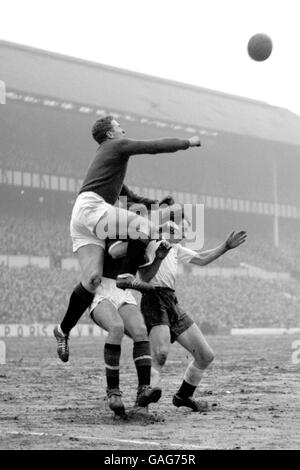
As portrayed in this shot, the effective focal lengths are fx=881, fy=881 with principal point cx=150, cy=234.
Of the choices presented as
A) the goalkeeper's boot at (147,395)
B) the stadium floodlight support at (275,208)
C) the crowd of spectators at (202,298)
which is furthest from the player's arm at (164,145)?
the stadium floodlight support at (275,208)

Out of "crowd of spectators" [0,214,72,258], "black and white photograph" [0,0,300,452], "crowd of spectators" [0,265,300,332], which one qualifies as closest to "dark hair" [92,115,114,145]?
"black and white photograph" [0,0,300,452]

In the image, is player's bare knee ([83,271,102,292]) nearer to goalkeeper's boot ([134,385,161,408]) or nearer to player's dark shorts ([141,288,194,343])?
goalkeeper's boot ([134,385,161,408])

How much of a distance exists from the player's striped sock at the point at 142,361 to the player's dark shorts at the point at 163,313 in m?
0.93

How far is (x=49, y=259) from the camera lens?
4412 centimetres

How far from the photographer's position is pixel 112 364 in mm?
7234

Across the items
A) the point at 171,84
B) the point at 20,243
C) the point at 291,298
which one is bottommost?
the point at 291,298

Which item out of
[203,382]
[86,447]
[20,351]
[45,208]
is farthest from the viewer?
[45,208]

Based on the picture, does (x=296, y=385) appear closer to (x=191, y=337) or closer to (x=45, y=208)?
(x=191, y=337)

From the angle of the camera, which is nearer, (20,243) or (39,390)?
(39,390)

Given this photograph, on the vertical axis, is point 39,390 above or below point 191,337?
below

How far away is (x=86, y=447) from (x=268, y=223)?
5710cm

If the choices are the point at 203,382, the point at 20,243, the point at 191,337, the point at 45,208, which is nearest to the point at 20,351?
the point at 203,382

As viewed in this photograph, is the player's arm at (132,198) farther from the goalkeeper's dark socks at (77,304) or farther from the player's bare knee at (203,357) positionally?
the player's bare knee at (203,357)

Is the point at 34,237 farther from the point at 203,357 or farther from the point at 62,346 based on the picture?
the point at 62,346
